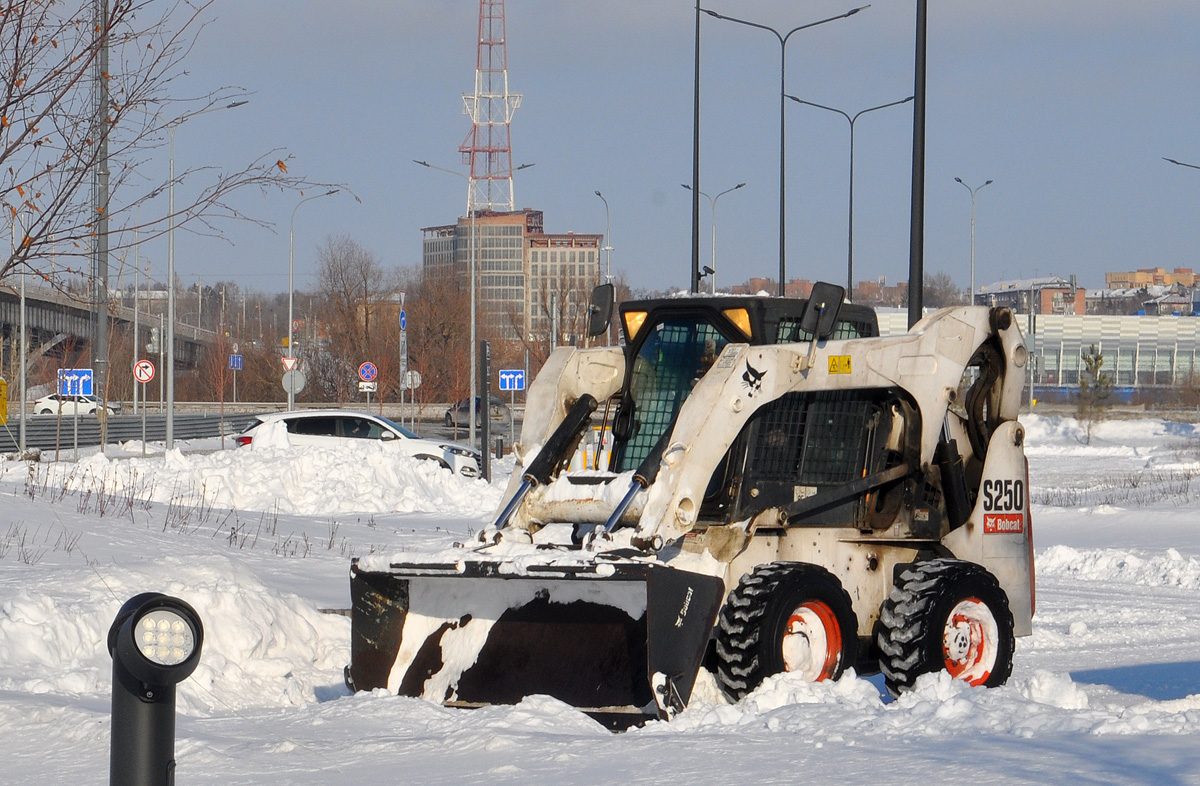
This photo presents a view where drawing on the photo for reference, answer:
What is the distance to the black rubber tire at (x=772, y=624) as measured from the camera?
23.6ft

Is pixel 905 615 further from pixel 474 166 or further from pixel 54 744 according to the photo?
pixel 474 166

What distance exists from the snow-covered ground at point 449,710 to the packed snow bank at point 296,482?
4.89 meters

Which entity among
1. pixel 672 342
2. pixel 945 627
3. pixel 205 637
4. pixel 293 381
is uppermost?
pixel 672 342

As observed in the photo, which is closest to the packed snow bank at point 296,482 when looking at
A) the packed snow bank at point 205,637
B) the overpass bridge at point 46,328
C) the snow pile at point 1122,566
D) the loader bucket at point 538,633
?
the snow pile at point 1122,566

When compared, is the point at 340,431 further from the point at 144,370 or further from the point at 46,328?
the point at 46,328

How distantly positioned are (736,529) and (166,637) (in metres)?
4.68

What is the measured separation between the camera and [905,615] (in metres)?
7.87

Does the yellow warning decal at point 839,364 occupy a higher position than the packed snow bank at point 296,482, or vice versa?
the yellow warning decal at point 839,364

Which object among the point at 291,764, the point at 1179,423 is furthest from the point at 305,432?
the point at 1179,423

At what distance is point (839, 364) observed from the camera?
8.30 meters

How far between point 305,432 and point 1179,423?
42799 millimetres

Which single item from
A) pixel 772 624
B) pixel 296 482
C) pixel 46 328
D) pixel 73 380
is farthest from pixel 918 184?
pixel 46 328

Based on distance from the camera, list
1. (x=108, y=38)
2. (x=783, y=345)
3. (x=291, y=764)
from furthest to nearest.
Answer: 1. (x=783, y=345)
2. (x=108, y=38)
3. (x=291, y=764)

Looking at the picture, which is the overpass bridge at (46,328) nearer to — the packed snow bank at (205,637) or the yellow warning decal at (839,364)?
the packed snow bank at (205,637)
